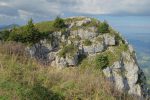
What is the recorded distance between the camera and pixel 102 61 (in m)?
73.4

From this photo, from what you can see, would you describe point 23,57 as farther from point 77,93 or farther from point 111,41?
point 111,41

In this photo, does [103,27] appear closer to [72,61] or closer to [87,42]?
[87,42]

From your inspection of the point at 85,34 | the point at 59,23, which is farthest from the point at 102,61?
the point at 59,23

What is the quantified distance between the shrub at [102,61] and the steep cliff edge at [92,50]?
0.48 meters

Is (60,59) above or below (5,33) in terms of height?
below

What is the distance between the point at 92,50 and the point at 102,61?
24.8ft

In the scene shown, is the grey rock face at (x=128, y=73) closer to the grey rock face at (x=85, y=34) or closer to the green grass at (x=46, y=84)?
the grey rock face at (x=85, y=34)

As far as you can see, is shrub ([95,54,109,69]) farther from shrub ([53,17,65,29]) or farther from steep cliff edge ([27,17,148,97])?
shrub ([53,17,65,29])

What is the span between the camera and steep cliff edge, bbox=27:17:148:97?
76.1 m

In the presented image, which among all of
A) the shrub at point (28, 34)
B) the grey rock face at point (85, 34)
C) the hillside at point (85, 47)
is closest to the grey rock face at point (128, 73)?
the hillside at point (85, 47)

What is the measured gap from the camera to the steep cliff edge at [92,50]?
76125mm

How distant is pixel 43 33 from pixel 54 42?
12.3ft

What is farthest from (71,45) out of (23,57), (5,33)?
(23,57)

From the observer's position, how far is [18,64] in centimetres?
1396
